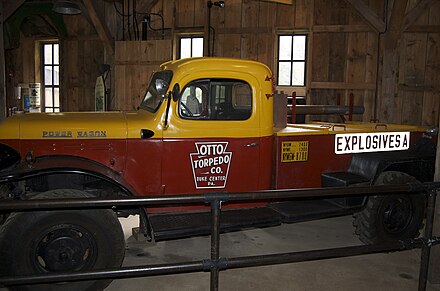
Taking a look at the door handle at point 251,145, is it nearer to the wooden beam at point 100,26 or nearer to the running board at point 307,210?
the running board at point 307,210

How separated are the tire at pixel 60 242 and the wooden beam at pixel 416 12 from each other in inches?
292

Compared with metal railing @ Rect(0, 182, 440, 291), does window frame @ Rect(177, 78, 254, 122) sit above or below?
above

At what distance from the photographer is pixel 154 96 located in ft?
15.7

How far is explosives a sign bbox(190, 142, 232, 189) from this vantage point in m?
4.45

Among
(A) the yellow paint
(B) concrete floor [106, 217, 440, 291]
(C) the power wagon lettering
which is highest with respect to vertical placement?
(A) the yellow paint

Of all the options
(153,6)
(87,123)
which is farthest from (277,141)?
(153,6)

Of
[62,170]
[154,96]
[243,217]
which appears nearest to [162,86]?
[154,96]

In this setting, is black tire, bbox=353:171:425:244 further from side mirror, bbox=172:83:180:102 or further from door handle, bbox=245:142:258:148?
side mirror, bbox=172:83:180:102

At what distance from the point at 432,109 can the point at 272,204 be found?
5.77 meters

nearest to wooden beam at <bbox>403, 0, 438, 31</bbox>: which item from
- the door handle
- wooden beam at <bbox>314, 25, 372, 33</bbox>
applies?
wooden beam at <bbox>314, 25, 372, 33</bbox>

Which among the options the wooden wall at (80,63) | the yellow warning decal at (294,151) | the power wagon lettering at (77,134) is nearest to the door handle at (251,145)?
the yellow warning decal at (294,151)

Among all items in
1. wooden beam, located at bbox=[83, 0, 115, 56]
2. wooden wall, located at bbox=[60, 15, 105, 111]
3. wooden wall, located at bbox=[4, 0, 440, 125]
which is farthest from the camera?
wooden wall, located at bbox=[60, 15, 105, 111]

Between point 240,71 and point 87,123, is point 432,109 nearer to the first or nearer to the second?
point 240,71

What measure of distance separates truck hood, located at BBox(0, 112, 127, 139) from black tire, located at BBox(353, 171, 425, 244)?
2.82 metres
